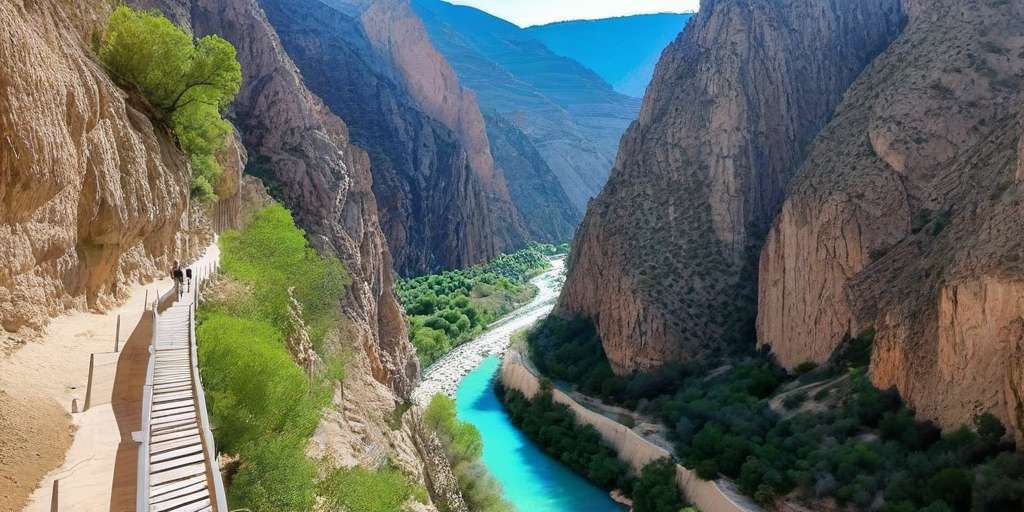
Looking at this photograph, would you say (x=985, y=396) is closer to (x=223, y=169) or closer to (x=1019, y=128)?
(x=1019, y=128)

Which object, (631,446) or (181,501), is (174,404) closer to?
(181,501)

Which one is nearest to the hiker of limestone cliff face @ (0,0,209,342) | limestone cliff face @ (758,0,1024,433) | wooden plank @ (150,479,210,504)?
limestone cliff face @ (0,0,209,342)

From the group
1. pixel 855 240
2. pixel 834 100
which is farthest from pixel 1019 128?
pixel 834 100

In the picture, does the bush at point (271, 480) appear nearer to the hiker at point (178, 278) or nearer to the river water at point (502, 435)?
the hiker at point (178, 278)

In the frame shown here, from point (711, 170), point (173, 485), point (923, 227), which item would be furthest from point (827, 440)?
point (173, 485)

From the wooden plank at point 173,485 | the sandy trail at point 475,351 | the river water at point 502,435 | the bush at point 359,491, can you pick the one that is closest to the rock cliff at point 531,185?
the sandy trail at point 475,351

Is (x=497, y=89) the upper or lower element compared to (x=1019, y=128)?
upper
